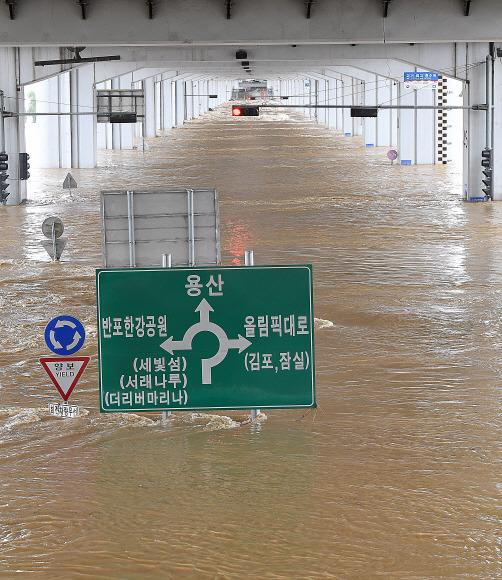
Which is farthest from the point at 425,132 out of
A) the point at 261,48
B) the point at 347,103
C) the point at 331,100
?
the point at 331,100

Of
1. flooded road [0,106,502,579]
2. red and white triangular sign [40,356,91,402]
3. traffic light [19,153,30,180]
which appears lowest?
flooded road [0,106,502,579]

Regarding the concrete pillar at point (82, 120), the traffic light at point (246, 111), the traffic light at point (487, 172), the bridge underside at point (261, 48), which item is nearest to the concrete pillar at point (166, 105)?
the bridge underside at point (261, 48)

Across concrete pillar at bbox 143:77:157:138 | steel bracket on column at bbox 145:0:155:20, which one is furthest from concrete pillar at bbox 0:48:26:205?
concrete pillar at bbox 143:77:157:138

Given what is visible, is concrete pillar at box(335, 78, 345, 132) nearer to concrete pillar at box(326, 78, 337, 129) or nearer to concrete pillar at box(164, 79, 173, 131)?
concrete pillar at box(326, 78, 337, 129)

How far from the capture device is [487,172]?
31797mm

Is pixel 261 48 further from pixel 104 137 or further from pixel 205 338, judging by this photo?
pixel 205 338

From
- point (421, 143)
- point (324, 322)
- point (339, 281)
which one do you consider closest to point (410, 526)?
point (324, 322)

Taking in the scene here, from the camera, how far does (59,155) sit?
51.1 m

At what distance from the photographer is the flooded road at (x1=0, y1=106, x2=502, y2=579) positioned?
22.3 feet

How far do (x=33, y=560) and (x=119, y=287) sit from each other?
2.63 meters

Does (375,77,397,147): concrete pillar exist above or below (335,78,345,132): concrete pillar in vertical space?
below

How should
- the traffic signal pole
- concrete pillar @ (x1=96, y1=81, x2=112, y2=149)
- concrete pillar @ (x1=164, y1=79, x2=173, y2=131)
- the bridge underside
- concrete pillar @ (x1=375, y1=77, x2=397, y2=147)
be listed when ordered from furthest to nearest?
concrete pillar @ (x1=164, y1=79, x2=173, y2=131)
concrete pillar @ (x1=96, y1=81, x2=112, y2=149)
concrete pillar @ (x1=375, y1=77, x2=397, y2=147)
the traffic signal pole
the bridge underside

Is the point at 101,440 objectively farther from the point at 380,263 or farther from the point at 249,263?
the point at 380,263

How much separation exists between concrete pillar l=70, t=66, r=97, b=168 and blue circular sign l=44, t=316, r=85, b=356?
130 feet
